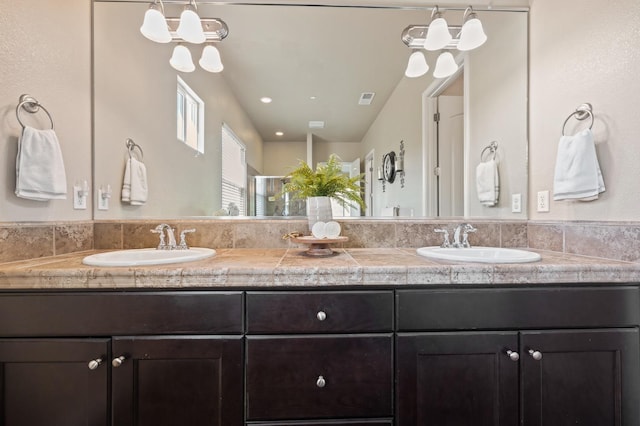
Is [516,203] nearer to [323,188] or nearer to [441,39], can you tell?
[441,39]

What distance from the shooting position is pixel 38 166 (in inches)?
42.7

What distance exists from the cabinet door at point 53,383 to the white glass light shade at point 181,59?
1458mm

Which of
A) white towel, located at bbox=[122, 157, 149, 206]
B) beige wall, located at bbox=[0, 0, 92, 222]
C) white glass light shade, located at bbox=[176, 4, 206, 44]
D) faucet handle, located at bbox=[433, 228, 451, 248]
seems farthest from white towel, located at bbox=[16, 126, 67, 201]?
faucet handle, located at bbox=[433, 228, 451, 248]

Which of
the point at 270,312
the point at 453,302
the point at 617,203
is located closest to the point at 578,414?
the point at 453,302

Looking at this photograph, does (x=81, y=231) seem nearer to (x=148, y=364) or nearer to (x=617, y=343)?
(x=148, y=364)

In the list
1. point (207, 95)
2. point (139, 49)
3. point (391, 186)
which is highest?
point (139, 49)

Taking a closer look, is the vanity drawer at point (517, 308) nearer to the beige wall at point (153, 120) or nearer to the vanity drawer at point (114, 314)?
the vanity drawer at point (114, 314)

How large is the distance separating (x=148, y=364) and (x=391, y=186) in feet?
4.67

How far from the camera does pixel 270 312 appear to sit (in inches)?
36.3

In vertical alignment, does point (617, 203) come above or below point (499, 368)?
above

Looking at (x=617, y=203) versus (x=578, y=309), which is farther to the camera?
(x=617, y=203)

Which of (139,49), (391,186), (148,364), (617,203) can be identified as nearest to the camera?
(148,364)

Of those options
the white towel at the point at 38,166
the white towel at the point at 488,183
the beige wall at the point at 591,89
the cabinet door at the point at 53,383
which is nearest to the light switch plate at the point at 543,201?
the beige wall at the point at 591,89

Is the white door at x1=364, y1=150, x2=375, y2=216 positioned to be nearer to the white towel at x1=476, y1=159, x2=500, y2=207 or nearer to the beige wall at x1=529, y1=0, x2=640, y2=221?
the white towel at x1=476, y1=159, x2=500, y2=207
